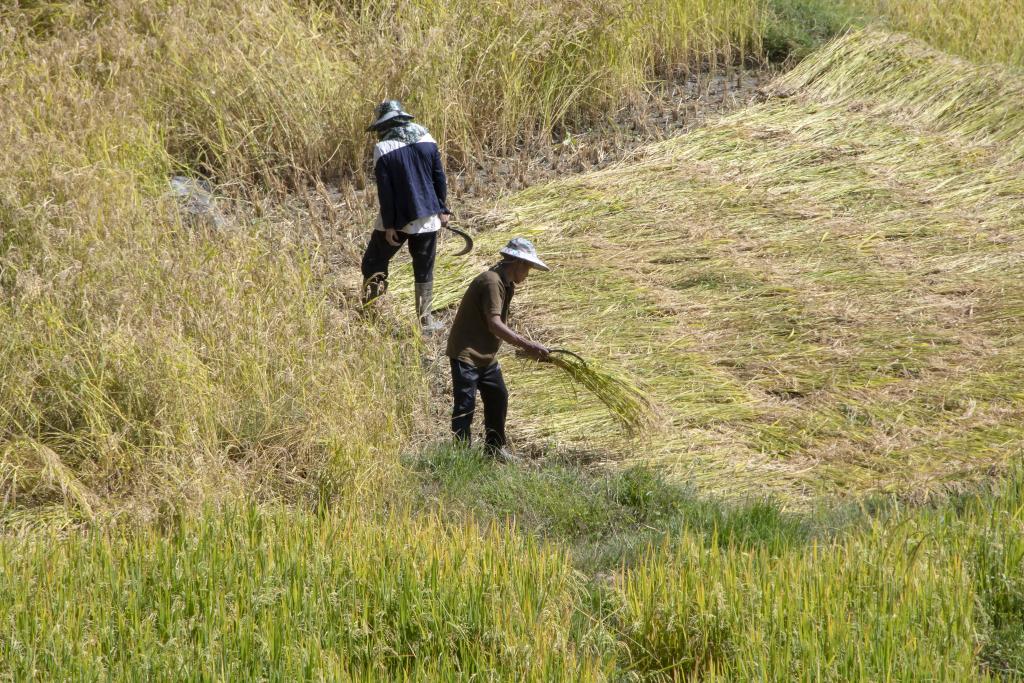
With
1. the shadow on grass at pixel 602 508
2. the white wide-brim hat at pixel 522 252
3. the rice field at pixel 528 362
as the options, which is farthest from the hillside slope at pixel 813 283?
the white wide-brim hat at pixel 522 252

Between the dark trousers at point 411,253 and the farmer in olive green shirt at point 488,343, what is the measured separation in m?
1.33

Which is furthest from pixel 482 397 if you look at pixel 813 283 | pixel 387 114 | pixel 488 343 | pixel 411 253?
pixel 813 283

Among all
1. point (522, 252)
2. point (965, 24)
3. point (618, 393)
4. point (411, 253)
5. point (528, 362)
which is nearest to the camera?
point (522, 252)

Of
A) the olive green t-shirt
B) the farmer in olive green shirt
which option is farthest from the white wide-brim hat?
the olive green t-shirt

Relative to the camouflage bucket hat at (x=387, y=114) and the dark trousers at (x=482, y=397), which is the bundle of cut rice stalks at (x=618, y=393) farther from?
the camouflage bucket hat at (x=387, y=114)

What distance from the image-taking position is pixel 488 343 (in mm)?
5809

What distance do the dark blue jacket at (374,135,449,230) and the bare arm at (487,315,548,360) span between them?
152cm

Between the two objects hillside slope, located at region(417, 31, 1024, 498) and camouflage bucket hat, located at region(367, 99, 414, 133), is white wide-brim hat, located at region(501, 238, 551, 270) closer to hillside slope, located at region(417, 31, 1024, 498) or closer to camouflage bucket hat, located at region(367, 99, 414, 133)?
hillside slope, located at region(417, 31, 1024, 498)

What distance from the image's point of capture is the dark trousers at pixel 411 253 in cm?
712

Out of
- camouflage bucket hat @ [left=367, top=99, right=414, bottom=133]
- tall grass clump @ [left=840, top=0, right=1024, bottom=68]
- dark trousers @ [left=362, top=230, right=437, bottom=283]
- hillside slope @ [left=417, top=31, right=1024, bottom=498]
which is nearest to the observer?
hillside slope @ [left=417, top=31, right=1024, bottom=498]

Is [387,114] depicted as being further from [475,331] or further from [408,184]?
[475,331]

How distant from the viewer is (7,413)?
5188 millimetres

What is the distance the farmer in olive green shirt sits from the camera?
561 centimetres

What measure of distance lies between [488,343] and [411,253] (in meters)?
1.56
